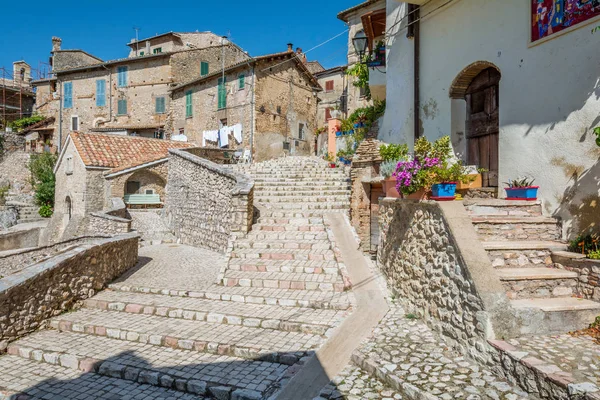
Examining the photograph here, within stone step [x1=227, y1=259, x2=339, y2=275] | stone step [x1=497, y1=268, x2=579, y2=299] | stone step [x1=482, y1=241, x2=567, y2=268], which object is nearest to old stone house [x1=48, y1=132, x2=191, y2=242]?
stone step [x1=227, y1=259, x2=339, y2=275]

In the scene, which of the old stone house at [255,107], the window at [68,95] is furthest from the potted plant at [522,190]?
the window at [68,95]

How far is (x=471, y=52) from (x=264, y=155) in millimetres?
18374

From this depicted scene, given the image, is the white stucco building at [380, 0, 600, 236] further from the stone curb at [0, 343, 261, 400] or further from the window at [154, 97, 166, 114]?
the window at [154, 97, 166, 114]

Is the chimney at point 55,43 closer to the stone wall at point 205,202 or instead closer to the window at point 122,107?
the window at point 122,107

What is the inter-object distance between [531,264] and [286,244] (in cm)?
525

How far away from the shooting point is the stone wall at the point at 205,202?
9977 millimetres

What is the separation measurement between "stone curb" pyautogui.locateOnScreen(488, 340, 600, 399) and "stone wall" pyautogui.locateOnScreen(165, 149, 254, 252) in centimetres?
692

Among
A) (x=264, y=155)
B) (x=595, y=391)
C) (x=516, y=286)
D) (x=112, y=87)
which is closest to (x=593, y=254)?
(x=516, y=286)

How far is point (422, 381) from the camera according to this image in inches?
151

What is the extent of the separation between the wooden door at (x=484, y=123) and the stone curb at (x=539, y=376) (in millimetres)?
4380

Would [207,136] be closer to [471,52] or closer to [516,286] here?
[471,52]

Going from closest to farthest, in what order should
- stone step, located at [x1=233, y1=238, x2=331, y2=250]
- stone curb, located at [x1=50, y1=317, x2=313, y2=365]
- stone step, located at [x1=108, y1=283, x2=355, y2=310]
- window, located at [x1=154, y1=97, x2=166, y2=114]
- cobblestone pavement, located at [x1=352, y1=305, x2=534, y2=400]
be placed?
cobblestone pavement, located at [x1=352, y1=305, x2=534, y2=400]
stone curb, located at [x1=50, y1=317, x2=313, y2=365]
stone step, located at [x1=108, y1=283, x2=355, y2=310]
stone step, located at [x1=233, y1=238, x2=331, y2=250]
window, located at [x1=154, y1=97, x2=166, y2=114]

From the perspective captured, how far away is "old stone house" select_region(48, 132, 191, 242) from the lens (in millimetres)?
17938

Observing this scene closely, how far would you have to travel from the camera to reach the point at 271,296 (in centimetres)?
684
